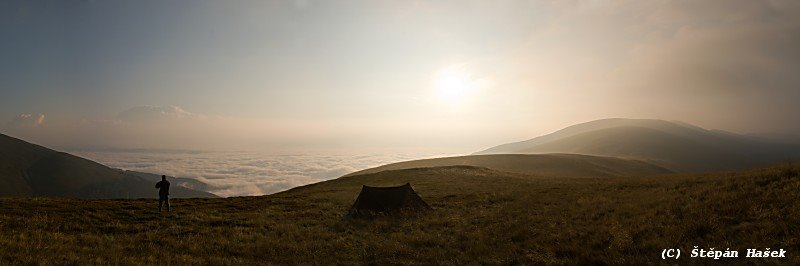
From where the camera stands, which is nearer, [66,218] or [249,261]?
[249,261]

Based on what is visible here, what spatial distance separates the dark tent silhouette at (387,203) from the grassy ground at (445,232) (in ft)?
5.64

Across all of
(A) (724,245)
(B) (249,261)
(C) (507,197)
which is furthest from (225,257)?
(C) (507,197)

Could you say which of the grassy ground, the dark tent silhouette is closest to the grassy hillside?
the dark tent silhouette

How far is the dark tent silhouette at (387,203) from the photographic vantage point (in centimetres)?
2516

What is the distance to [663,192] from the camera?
21.3 meters

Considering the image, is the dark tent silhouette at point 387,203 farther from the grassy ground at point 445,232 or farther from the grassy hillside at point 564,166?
the grassy hillside at point 564,166

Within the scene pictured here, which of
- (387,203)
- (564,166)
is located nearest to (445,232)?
(387,203)

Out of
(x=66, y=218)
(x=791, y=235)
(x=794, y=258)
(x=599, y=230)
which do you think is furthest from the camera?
(x=66, y=218)

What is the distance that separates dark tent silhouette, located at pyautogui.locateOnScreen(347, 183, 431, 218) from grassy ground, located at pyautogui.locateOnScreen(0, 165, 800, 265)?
67.7 inches

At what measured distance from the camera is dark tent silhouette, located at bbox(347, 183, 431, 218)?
990 inches

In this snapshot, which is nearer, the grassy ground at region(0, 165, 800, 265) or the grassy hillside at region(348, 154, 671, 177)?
the grassy ground at region(0, 165, 800, 265)

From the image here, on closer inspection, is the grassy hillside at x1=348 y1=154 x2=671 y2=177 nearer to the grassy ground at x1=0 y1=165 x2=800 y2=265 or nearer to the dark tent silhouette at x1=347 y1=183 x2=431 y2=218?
the dark tent silhouette at x1=347 y1=183 x2=431 y2=218

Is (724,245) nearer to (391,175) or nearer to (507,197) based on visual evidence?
(507,197)

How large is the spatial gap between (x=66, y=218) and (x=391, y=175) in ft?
154
